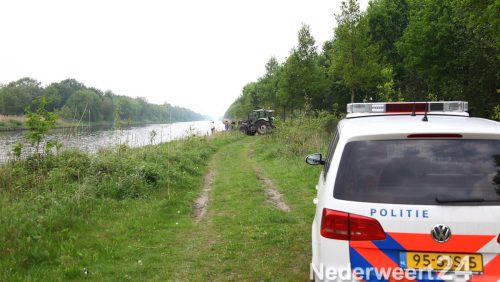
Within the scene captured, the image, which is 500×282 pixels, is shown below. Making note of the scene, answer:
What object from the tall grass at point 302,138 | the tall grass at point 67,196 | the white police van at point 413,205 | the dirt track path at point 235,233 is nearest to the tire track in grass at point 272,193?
the dirt track path at point 235,233

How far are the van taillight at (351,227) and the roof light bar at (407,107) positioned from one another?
1444 millimetres

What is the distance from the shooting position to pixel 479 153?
8.80 feet

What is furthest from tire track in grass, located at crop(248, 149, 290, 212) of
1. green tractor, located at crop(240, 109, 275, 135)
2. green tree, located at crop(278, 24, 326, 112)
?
green tractor, located at crop(240, 109, 275, 135)

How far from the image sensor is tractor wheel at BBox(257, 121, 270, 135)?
1299 inches

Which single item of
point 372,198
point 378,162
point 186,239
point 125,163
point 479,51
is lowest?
point 186,239

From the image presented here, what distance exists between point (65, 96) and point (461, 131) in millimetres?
106322

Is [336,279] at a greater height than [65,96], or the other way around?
[65,96]

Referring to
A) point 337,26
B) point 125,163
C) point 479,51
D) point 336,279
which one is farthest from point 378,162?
point 479,51

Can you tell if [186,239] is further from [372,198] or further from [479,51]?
[479,51]

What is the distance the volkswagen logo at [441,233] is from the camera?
252cm

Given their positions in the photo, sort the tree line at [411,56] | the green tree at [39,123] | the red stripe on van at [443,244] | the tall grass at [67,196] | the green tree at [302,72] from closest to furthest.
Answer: the red stripe on van at [443,244], the tall grass at [67,196], the green tree at [39,123], the tree line at [411,56], the green tree at [302,72]
